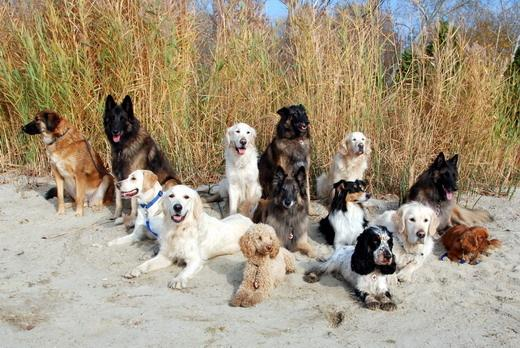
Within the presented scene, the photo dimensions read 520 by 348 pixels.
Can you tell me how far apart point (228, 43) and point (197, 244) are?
348 cm

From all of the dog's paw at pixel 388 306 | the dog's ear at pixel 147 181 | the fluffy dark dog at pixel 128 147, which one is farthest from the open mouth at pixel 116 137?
the dog's paw at pixel 388 306

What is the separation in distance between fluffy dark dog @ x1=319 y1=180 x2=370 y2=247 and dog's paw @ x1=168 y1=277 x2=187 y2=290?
157 centimetres

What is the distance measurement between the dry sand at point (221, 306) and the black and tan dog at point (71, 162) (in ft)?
3.74

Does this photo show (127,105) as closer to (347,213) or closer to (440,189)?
(347,213)

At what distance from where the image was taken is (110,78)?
6.92 meters

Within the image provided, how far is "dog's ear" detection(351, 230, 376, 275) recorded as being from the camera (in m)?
3.81

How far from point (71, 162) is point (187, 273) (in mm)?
2667

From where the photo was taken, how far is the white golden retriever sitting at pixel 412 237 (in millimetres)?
4363

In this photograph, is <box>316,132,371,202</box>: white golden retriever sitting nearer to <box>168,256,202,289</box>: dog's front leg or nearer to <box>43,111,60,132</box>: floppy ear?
<box>168,256,202,289</box>: dog's front leg

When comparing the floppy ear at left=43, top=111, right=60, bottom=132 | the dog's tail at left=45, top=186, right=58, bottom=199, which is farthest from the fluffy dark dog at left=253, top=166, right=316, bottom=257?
the dog's tail at left=45, top=186, right=58, bottom=199

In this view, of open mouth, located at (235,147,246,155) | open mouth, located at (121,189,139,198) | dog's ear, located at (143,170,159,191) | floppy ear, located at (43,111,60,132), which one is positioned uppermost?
floppy ear, located at (43,111,60,132)

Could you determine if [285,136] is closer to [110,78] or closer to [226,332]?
[110,78]

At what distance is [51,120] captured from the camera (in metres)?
6.10

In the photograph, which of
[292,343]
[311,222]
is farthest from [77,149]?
[292,343]
